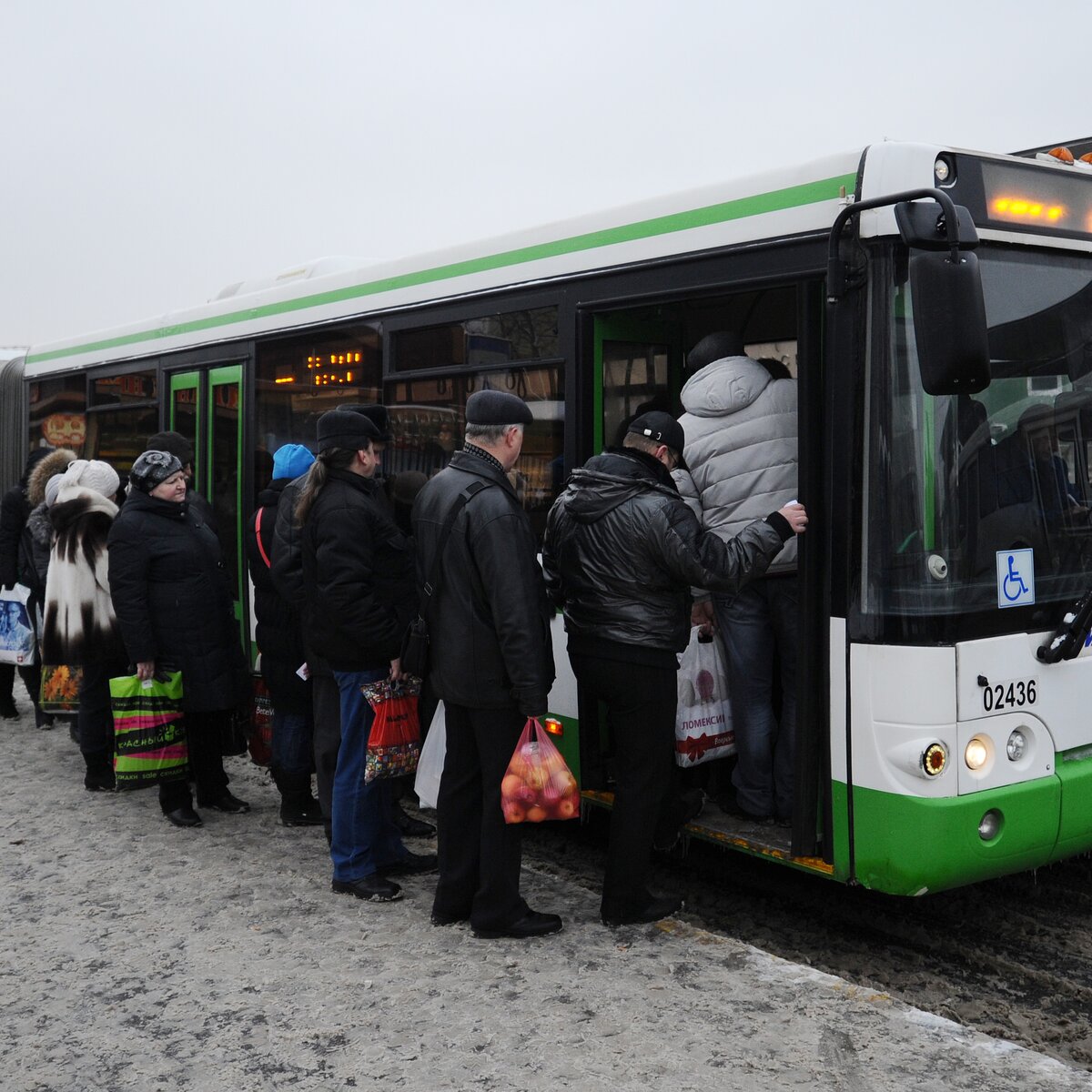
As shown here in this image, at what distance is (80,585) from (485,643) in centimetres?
309

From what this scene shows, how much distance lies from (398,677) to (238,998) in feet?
4.70

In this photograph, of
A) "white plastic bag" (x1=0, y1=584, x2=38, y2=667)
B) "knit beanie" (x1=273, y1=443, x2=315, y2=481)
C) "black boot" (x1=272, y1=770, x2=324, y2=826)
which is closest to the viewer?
"knit beanie" (x1=273, y1=443, x2=315, y2=481)

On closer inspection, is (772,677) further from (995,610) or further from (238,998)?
(238,998)

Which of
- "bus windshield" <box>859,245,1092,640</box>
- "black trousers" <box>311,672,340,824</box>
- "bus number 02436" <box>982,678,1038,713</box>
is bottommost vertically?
"black trousers" <box>311,672,340,824</box>

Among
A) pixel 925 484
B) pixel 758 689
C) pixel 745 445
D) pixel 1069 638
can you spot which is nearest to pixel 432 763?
pixel 758 689

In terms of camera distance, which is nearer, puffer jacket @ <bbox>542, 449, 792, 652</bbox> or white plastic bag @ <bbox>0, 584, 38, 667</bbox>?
puffer jacket @ <bbox>542, 449, 792, 652</bbox>

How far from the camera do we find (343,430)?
16.7ft

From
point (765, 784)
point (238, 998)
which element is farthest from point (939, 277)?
point (238, 998)

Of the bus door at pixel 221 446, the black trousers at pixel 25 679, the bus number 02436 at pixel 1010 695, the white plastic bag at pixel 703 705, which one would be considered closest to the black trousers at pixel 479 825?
the white plastic bag at pixel 703 705

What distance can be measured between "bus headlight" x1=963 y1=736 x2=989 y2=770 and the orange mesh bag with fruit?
134 cm

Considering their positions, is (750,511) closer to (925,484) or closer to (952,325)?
(925,484)

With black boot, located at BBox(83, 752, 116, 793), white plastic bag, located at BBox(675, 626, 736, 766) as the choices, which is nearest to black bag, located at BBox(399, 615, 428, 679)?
white plastic bag, located at BBox(675, 626, 736, 766)

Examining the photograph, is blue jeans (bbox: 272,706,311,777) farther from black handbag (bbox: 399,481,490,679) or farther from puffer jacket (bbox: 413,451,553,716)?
puffer jacket (bbox: 413,451,553,716)

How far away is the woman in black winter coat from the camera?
6.05m
